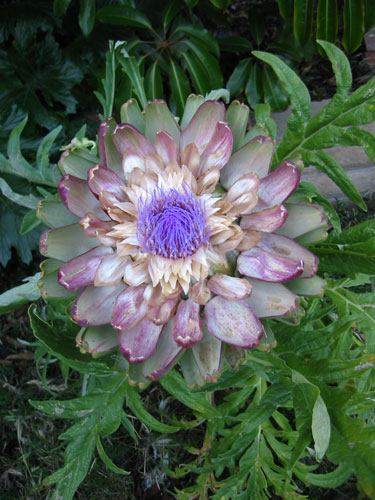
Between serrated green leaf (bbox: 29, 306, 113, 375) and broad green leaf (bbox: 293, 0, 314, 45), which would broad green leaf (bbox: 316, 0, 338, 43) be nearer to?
broad green leaf (bbox: 293, 0, 314, 45)

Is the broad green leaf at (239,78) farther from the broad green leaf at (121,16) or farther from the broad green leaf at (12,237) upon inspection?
the broad green leaf at (12,237)

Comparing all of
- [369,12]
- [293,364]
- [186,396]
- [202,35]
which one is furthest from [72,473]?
[369,12]

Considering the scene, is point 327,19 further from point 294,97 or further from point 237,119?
point 237,119

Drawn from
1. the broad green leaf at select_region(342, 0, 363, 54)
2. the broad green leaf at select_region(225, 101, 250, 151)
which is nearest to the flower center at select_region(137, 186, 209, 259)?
the broad green leaf at select_region(225, 101, 250, 151)

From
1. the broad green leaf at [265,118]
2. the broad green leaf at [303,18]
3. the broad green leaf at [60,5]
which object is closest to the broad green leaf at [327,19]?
the broad green leaf at [303,18]

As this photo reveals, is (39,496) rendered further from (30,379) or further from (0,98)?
(0,98)

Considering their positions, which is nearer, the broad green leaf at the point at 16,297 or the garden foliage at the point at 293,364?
the garden foliage at the point at 293,364
